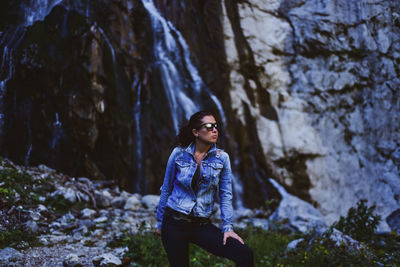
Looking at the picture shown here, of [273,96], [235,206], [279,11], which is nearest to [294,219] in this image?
[235,206]

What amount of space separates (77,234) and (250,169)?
298 inches

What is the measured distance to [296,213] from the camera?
32.1ft

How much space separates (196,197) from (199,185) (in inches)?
4.6

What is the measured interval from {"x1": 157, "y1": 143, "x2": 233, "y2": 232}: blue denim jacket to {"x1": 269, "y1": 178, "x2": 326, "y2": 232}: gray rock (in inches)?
220

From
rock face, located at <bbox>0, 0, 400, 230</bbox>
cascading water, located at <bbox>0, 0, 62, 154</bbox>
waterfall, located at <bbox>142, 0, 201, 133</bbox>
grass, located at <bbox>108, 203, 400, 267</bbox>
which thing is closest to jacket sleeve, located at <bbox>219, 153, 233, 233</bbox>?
grass, located at <bbox>108, 203, 400, 267</bbox>

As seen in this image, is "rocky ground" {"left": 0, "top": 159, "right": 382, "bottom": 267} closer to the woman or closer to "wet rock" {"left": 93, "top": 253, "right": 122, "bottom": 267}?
"wet rock" {"left": 93, "top": 253, "right": 122, "bottom": 267}

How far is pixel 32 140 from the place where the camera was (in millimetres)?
10891

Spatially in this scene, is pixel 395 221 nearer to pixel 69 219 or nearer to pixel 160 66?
pixel 69 219

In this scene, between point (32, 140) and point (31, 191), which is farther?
point (32, 140)

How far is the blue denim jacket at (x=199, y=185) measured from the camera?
292cm

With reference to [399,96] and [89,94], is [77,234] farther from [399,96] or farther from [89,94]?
[399,96]

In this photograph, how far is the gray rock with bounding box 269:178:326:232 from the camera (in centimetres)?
883

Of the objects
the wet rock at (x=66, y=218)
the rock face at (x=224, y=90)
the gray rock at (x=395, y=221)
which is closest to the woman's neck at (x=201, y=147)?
the wet rock at (x=66, y=218)

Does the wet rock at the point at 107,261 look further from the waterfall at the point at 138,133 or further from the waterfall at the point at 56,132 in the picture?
the waterfall at the point at 56,132
